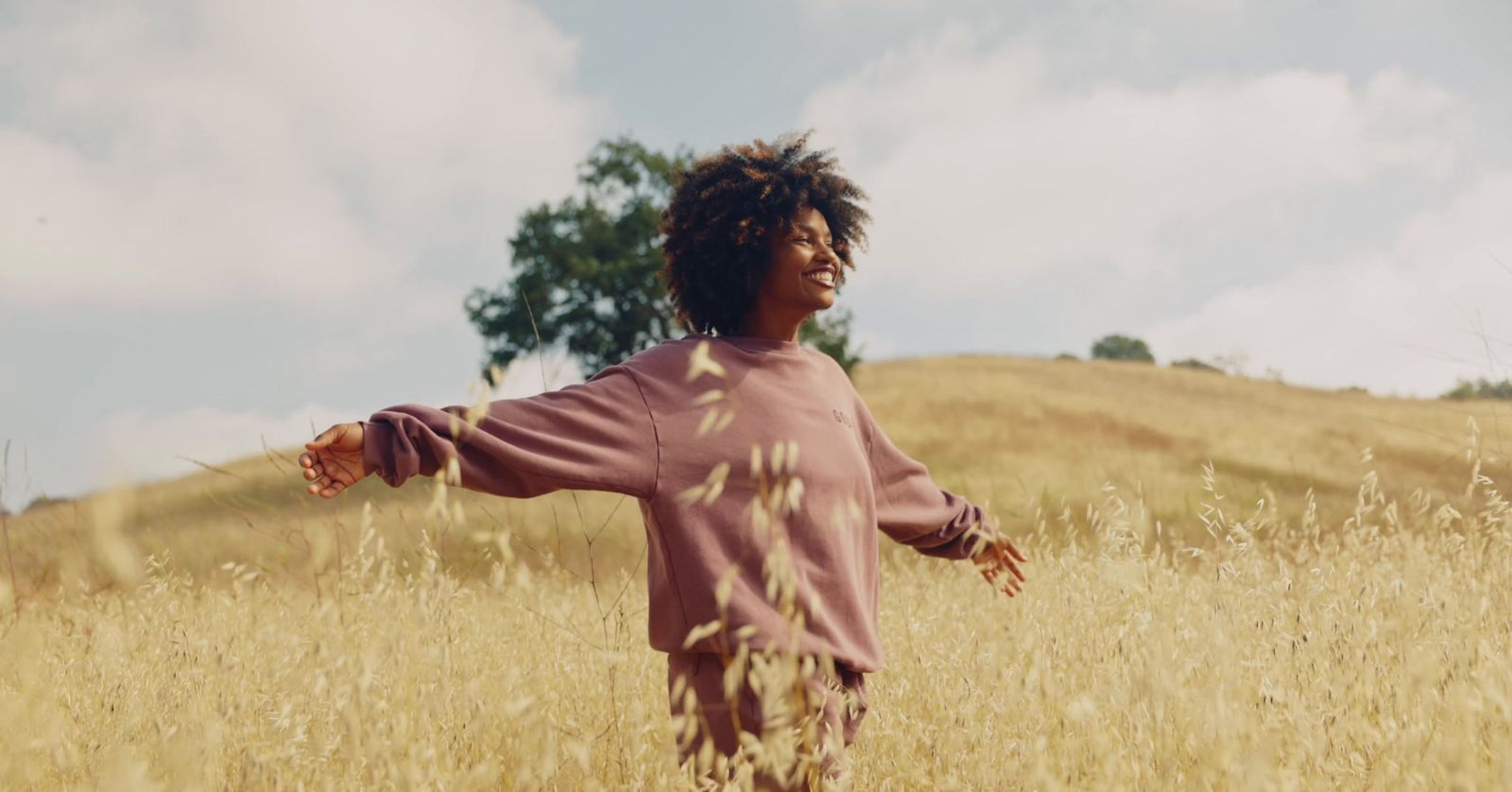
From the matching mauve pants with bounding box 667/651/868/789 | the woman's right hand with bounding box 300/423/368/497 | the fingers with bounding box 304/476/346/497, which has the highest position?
the woman's right hand with bounding box 300/423/368/497

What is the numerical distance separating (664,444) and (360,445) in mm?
753

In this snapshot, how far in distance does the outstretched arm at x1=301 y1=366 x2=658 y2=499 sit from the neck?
50cm

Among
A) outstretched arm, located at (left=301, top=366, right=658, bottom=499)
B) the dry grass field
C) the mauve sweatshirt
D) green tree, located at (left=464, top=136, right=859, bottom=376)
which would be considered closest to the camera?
the dry grass field

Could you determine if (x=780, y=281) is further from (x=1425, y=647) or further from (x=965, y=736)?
(x=1425, y=647)

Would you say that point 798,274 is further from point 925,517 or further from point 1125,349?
point 1125,349

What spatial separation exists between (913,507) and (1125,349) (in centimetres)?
7798

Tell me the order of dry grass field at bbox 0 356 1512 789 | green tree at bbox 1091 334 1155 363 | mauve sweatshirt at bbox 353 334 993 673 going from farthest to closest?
green tree at bbox 1091 334 1155 363 → mauve sweatshirt at bbox 353 334 993 673 → dry grass field at bbox 0 356 1512 789

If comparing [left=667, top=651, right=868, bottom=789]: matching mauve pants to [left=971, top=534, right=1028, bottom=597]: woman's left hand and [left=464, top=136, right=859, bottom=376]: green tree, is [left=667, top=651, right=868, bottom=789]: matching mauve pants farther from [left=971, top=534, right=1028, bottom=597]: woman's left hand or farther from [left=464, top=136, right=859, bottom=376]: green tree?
[left=464, top=136, right=859, bottom=376]: green tree

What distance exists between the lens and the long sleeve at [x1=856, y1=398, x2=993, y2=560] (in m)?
3.43

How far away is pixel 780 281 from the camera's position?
10.3 ft

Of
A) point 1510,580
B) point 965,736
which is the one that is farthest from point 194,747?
point 1510,580

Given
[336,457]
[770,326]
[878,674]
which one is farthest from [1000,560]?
[336,457]

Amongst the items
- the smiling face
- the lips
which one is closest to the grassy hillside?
the smiling face

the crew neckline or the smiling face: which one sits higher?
the smiling face
